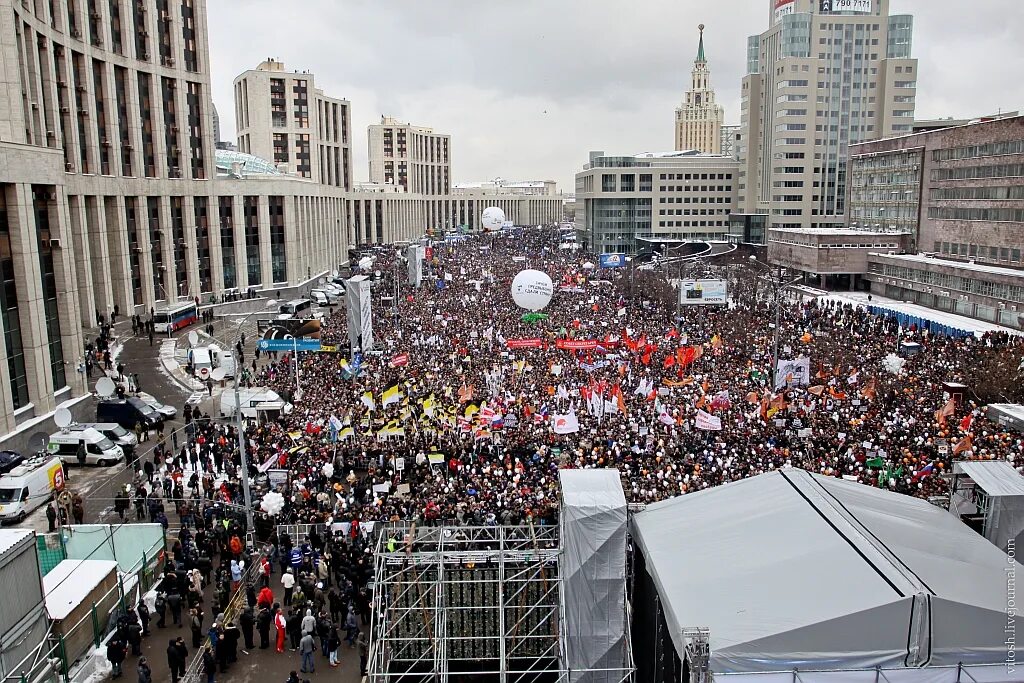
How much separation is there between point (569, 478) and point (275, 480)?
35.8 feet

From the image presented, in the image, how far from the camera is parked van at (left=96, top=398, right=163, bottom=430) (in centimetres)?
2725

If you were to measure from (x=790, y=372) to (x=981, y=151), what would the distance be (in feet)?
125

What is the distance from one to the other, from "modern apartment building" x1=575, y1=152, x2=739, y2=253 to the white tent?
3633 inches

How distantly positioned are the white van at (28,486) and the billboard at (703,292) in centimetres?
3152

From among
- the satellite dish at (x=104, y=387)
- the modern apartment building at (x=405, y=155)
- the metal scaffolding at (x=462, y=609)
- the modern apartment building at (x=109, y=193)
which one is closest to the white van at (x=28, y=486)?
the modern apartment building at (x=109, y=193)

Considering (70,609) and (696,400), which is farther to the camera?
(696,400)

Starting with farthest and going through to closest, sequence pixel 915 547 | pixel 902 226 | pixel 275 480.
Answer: pixel 902 226
pixel 275 480
pixel 915 547

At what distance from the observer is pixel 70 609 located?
1309 centimetres

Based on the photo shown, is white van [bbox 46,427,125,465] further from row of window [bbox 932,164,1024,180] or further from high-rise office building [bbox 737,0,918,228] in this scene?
high-rise office building [bbox 737,0,918,228]

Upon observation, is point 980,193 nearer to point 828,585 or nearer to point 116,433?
point 828,585

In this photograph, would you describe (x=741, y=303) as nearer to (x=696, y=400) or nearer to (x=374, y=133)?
(x=696, y=400)

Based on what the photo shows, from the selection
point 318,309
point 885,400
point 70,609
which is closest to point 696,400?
point 885,400

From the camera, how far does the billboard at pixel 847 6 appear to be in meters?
85.9

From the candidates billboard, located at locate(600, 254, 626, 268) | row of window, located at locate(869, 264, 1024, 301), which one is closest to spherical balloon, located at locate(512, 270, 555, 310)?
billboard, located at locate(600, 254, 626, 268)
